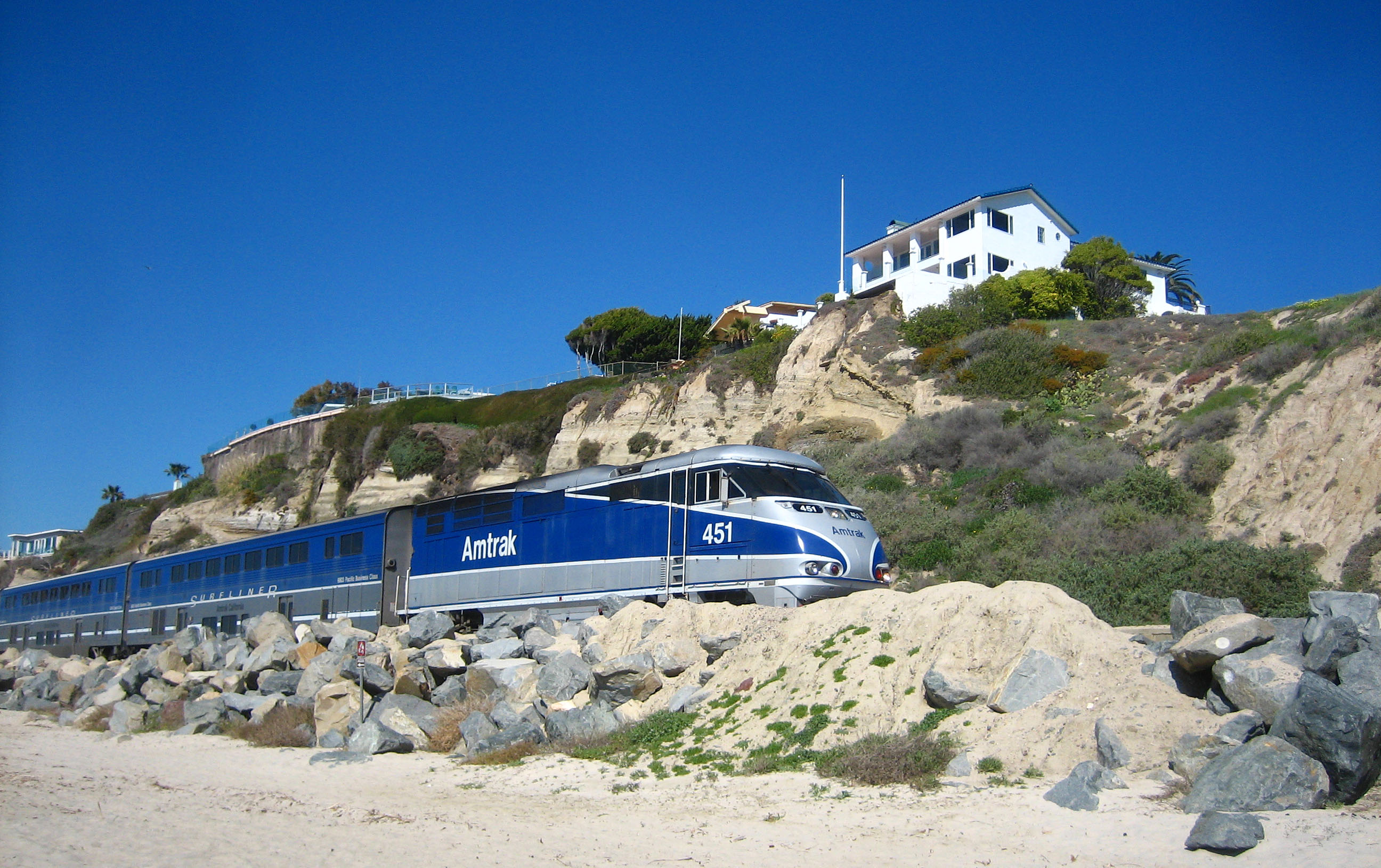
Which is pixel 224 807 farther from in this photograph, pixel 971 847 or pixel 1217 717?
pixel 1217 717

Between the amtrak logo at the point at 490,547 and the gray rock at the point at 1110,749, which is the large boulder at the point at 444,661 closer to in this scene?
the amtrak logo at the point at 490,547

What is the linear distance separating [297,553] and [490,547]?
862 centimetres

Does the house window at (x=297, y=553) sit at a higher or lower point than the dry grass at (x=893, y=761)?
higher

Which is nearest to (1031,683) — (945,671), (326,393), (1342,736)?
(945,671)

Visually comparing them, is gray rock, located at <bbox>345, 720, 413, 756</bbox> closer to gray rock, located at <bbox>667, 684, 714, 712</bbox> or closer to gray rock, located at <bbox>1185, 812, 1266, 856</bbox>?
gray rock, located at <bbox>667, 684, 714, 712</bbox>

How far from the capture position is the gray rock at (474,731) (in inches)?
588

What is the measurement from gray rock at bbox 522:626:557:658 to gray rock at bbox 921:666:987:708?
825 cm

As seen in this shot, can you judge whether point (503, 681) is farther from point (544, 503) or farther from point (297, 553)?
point (297, 553)

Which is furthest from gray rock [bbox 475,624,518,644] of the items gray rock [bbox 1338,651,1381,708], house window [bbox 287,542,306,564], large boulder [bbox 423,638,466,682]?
gray rock [bbox 1338,651,1381,708]

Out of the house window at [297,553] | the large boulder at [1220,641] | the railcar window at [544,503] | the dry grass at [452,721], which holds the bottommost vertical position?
the dry grass at [452,721]

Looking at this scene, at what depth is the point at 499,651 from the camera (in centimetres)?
1805

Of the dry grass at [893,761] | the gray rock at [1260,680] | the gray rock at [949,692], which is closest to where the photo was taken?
the gray rock at [1260,680]

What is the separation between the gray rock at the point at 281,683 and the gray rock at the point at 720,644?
9.91m

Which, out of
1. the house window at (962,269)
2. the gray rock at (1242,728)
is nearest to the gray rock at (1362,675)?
the gray rock at (1242,728)
